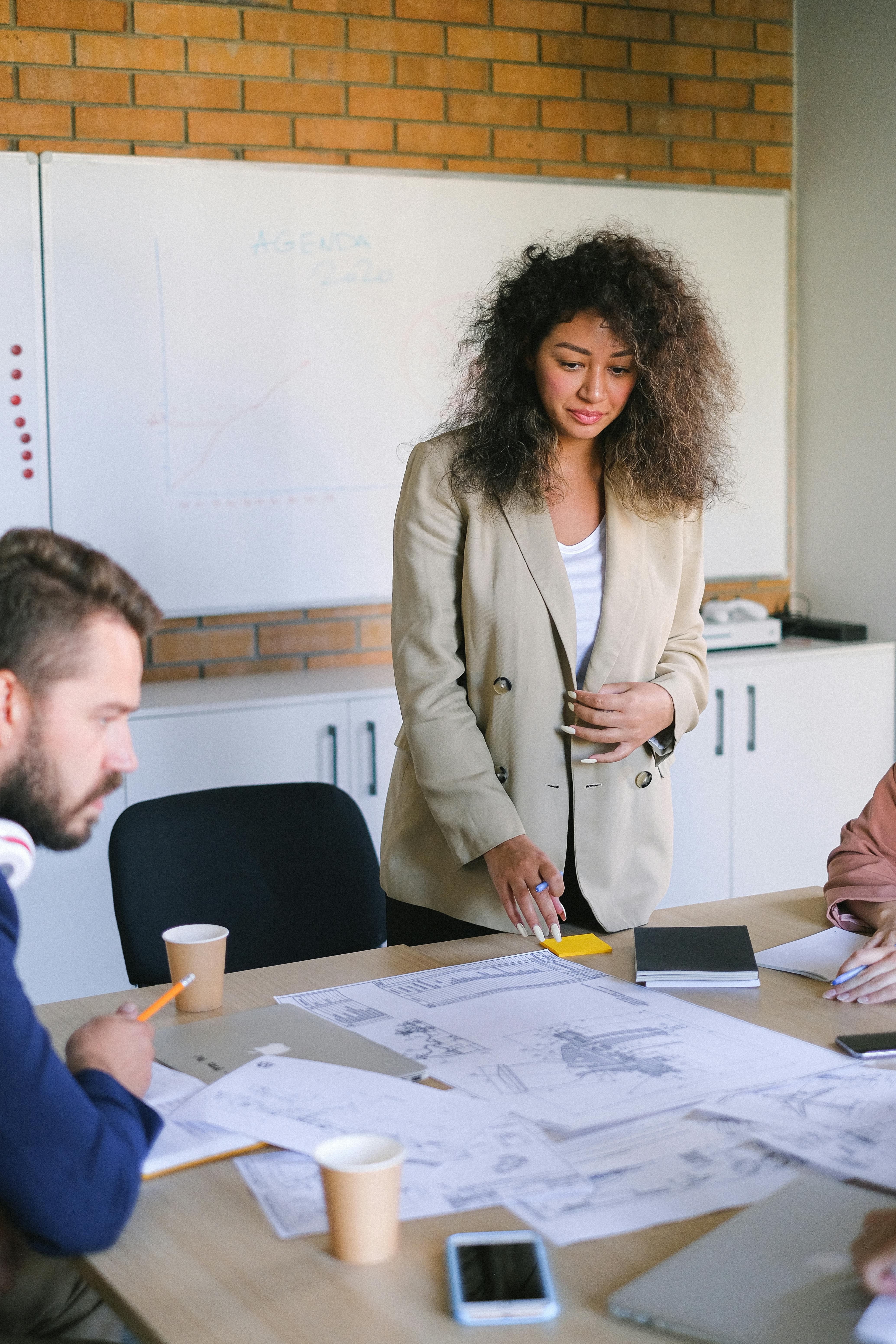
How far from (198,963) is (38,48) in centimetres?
259

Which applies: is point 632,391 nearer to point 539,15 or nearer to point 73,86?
point 73,86

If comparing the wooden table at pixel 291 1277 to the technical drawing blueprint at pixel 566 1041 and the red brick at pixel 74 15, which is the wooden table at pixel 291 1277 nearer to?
the technical drawing blueprint at pixel 566 1041

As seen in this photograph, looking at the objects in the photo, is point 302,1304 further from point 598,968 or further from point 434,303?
point 434,303

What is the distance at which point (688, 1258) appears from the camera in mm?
1030

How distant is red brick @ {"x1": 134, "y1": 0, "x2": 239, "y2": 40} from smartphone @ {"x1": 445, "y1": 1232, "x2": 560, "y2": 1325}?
10.4 feet

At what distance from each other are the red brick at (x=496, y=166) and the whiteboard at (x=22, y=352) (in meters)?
1.15

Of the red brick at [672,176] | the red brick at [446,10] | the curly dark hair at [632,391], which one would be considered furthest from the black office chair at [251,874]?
the red brick at [672,176]

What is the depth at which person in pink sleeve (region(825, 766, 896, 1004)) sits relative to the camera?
1825 millimetres

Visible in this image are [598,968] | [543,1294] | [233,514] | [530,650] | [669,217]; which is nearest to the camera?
[543,1294]

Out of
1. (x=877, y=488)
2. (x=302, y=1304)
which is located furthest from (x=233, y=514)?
(x=302, y=1304)

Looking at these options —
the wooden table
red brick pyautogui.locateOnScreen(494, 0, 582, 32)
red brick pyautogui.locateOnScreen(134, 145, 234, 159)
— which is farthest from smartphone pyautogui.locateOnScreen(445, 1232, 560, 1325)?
red brick pyautogui.locateOnScreen(494, 0, 582, 32)

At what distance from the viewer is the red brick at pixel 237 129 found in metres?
3.43

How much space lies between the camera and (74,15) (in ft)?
10.7

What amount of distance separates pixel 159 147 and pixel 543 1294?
3.08 metres
